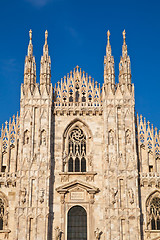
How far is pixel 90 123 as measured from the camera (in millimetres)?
27297

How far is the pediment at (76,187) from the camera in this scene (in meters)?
25.2

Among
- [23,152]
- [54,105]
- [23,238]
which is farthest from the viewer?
[54,105]

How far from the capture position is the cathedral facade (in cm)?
2442

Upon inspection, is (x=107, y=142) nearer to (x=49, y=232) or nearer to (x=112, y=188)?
(x=112, y=188)

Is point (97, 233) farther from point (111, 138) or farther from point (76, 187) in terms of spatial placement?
point (111, 138)

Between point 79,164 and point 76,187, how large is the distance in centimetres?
157

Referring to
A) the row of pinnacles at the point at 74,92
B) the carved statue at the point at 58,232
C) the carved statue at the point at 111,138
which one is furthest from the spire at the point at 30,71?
the carved statue at the point at 58,232

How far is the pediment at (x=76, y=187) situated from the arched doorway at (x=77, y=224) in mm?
1167

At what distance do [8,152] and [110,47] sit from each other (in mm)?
10278

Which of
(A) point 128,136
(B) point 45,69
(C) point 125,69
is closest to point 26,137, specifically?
(B) point 45,69

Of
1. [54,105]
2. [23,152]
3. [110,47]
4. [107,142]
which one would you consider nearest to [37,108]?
[54,105]

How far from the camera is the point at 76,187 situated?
25.6 m

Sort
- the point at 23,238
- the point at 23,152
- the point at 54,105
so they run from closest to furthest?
the point at 23,238
the point at 23,152
the point at 54,105

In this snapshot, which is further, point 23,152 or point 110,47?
point 110,47
